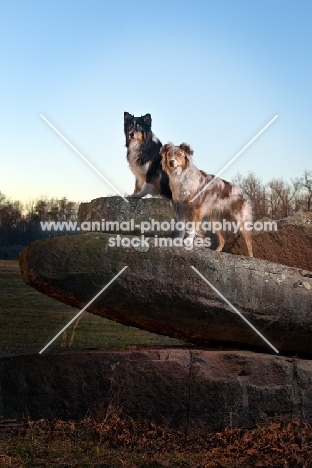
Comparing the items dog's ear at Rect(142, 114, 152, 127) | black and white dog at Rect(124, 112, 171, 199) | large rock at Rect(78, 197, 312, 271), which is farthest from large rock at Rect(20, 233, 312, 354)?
dog's ear at Rect(142, 114, 152, 127)

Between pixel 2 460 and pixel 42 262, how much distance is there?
9.69 ft

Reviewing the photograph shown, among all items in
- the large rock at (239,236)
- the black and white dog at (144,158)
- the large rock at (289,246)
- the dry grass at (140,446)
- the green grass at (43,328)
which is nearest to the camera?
the dry grass at (140,446)

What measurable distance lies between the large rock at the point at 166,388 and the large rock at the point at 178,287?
517 mm

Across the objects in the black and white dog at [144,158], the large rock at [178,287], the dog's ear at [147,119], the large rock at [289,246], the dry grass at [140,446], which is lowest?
the dry grass at [140,446]

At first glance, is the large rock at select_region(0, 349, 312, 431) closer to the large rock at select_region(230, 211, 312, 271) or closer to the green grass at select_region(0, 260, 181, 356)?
the large rock at select_region(230, 211, 312, 271)

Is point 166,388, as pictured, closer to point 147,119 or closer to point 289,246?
point 289,246

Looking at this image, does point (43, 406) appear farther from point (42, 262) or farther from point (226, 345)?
point (226, 345)

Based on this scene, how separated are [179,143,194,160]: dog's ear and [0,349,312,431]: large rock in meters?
3.25

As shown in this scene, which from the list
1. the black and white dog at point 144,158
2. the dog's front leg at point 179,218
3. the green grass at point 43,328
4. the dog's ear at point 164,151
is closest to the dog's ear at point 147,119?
the black and white dog at point 144,158

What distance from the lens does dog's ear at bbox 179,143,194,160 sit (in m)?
11.0

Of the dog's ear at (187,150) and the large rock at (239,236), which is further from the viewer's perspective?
the large rock at (239,236)

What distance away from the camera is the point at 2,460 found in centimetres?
853

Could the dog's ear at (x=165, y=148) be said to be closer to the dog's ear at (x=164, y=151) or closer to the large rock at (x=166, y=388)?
the dog's ear at (x=164, y=151)

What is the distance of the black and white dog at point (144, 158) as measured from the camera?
11414 mm
